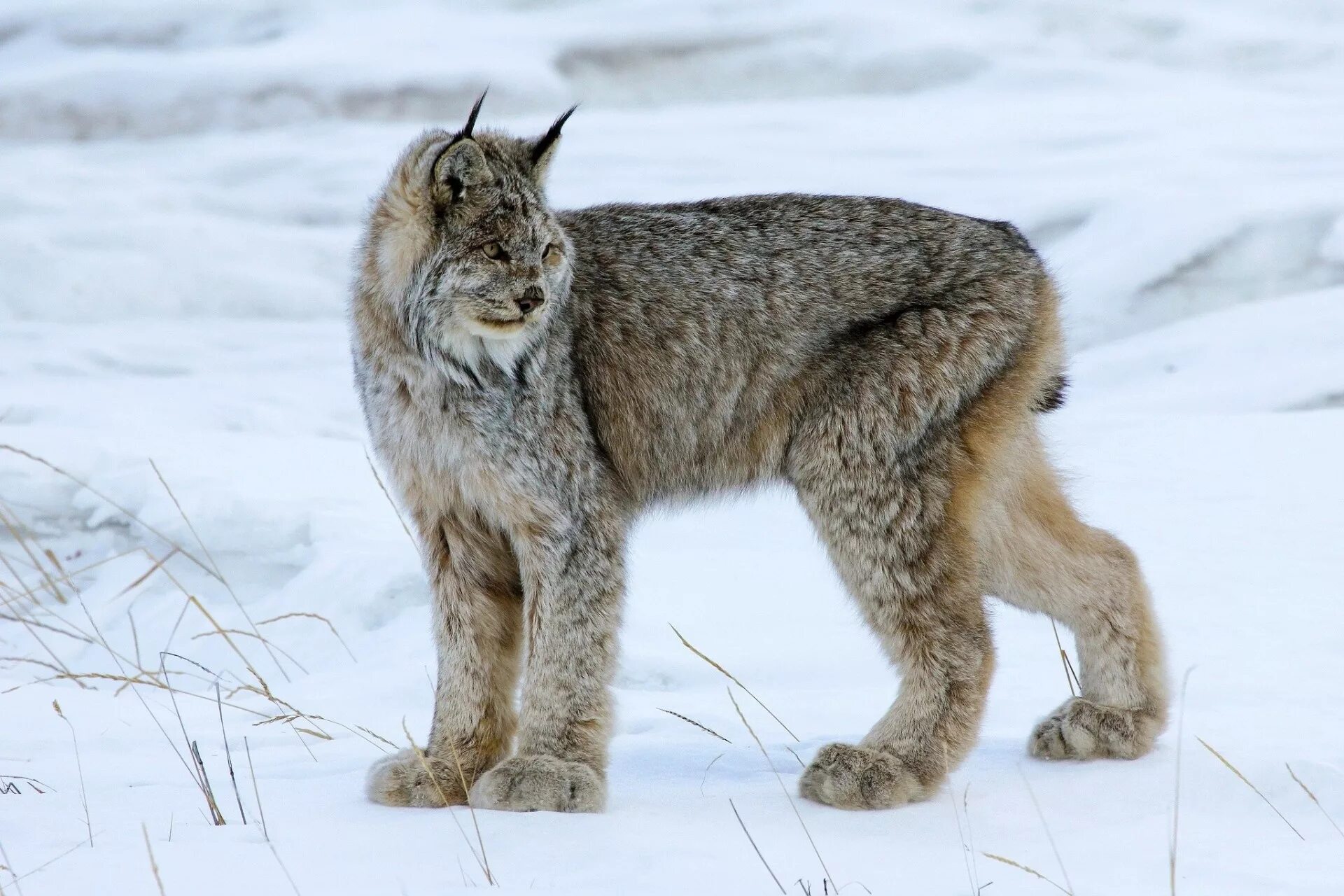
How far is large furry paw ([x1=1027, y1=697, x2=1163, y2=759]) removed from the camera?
379 cm

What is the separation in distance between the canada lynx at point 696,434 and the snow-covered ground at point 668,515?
24cm

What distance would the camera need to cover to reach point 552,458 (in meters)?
3.58

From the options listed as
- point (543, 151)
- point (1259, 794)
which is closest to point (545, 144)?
point (543, 151)

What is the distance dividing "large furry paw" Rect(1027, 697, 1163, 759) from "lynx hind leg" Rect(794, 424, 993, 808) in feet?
0.78

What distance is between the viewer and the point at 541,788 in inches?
132

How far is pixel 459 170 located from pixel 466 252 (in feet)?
0.64

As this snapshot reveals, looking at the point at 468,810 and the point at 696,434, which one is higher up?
the point at 696,434

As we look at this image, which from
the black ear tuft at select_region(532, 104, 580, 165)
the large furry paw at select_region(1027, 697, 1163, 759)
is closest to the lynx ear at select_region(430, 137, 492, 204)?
the black ear tuft at select_region(532, 104, 580, 165)

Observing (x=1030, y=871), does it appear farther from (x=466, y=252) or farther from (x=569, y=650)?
(x=466, y=252)

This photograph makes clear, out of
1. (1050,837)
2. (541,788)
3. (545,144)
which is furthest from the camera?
(545,144)

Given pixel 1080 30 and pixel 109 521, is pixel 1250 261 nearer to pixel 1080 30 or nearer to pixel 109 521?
pixel 1080 30

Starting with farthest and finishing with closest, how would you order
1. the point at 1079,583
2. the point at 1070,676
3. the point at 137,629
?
the point at 137,629 → the point at 1070,676 → the point at 1079,583

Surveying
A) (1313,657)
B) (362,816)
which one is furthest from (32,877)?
(1313,657)

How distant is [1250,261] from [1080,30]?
17.5 feet
